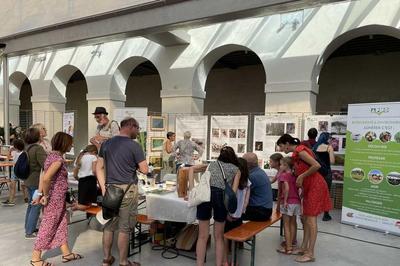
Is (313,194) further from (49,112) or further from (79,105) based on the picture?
(79,105)

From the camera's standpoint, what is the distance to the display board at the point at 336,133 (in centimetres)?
642

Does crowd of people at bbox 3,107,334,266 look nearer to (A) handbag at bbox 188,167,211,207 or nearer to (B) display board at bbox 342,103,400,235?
(A) handbag at bbox 188,167,211,207

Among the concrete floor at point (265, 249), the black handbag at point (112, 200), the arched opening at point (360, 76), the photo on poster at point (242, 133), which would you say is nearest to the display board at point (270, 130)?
the photo on poster at point (242, 133)

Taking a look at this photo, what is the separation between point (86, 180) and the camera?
443cm

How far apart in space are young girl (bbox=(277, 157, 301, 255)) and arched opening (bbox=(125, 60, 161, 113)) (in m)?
12.0

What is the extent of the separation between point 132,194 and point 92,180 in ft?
4.24

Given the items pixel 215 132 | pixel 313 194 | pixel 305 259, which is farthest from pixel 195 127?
pixel 305 259

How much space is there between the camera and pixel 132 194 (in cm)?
341

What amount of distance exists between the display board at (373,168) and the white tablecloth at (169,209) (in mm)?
3246

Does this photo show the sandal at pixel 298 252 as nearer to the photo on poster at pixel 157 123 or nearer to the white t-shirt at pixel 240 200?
the white t-shirt at pixel 240 200

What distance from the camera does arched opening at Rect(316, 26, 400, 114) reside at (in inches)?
409

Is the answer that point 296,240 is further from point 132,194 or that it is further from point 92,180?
point 92,180

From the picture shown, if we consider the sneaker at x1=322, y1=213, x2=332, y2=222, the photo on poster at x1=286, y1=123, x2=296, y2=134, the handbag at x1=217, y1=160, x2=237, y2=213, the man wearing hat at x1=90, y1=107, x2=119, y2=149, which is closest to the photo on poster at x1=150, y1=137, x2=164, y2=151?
the man wearing hat at x1=90, y1=107, x2=119, y2=149

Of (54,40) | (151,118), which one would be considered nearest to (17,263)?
(54,40)
